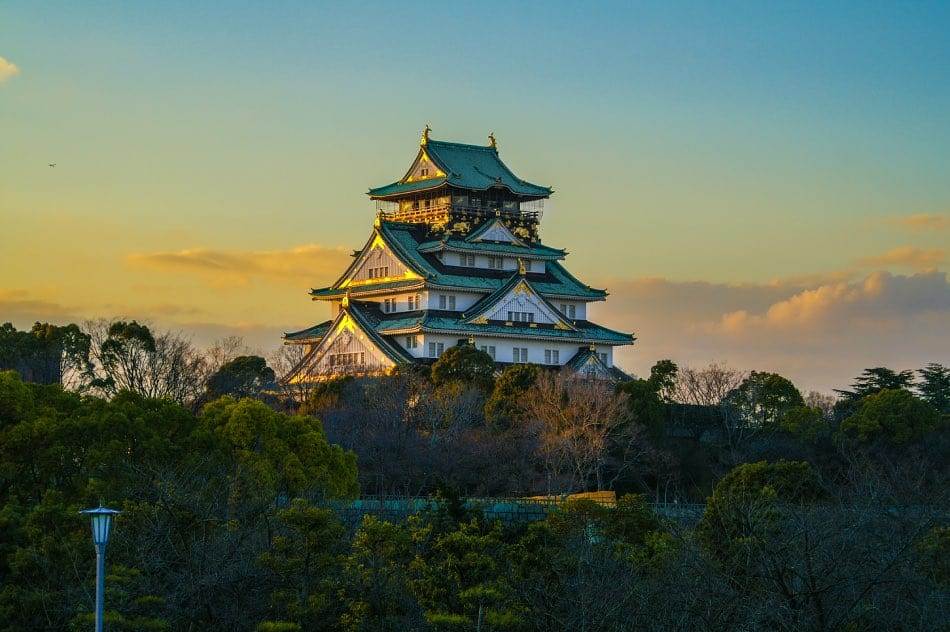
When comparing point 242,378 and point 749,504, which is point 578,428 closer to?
point 242,378

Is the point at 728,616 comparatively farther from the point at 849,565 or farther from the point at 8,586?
the point at 8,586

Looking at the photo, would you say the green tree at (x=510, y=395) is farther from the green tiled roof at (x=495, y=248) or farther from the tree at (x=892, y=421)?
the green tiled roof at (x=495, y=248)

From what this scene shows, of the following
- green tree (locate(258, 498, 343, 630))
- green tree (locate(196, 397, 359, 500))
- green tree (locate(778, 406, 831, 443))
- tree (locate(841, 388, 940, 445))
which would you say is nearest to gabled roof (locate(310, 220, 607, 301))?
green tree (locate(778, 406, 831, 443))

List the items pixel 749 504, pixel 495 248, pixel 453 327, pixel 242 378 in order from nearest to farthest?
pixel 749 504 < pixel 242 378 < pixel 453 327 < pixel 495 248

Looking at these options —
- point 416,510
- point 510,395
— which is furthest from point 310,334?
point 416,510

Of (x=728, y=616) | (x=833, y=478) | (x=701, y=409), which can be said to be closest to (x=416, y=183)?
(x=701, y=409)

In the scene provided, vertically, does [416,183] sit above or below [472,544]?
above
